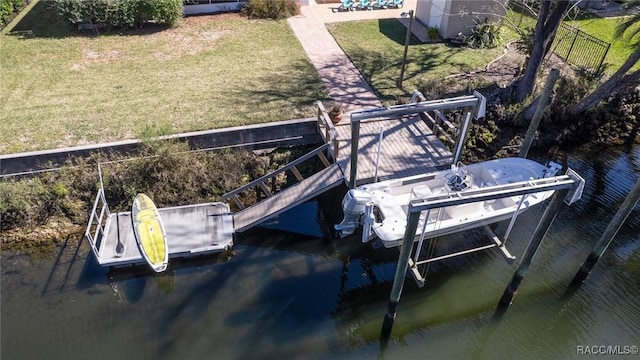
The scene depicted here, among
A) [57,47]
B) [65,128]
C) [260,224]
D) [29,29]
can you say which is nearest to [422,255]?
[260,224]

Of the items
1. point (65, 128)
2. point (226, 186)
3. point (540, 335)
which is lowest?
point (540, 335)

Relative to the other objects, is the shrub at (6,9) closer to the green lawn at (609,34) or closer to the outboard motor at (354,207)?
the outboard motor at (354,207)

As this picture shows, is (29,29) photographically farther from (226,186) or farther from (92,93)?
(226,186)

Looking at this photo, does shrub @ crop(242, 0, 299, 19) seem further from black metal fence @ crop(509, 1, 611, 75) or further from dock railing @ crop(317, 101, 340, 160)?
black metal fence @ crop(509, 1, 611, 75)

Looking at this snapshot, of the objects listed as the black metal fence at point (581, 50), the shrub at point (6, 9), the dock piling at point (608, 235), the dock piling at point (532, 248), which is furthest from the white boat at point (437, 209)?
the shrub at point (6, 9)

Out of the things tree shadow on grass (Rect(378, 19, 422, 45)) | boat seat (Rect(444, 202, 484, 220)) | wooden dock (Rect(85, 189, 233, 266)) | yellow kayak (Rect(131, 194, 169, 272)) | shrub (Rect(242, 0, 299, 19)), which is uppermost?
shrub (Rect(242, 0, 299, 19))

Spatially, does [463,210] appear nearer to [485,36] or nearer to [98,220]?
[98,220]

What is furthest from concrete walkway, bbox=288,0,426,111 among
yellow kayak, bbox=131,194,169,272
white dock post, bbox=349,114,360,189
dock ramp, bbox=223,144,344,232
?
yellow kayak, bbox=131,194,169,272
